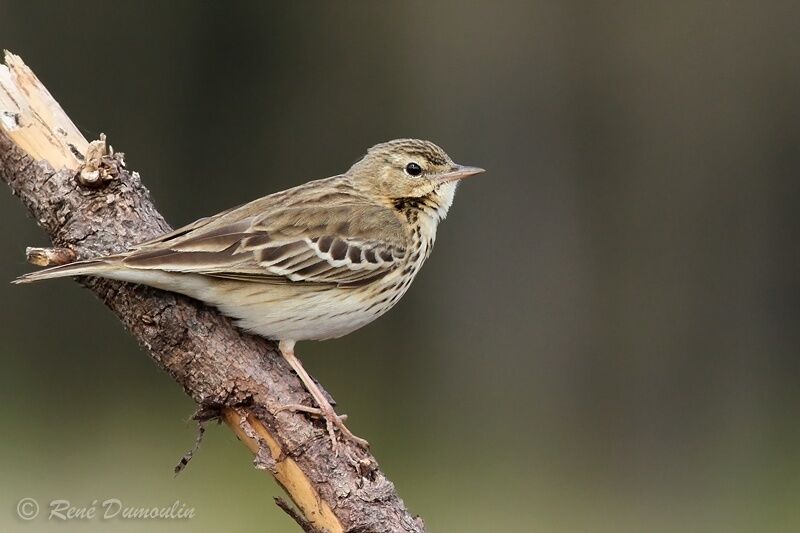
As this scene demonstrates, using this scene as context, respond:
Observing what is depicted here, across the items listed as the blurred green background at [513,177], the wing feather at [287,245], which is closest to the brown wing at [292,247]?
the wing feather at [287,245]

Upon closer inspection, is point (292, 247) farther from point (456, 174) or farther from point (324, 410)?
point (456, 174)

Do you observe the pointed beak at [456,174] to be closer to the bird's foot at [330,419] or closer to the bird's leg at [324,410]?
the bird's leg at [324,410]

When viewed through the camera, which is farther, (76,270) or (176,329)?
(176,329)

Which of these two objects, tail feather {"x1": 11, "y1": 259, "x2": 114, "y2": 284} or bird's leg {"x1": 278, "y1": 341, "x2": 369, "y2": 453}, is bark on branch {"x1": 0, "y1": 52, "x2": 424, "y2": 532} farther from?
tail feather {"x1": 11, "y1": 259, "x2": 114, "y2": 284}

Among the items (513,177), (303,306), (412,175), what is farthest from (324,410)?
(513,177)

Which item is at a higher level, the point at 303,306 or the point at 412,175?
the point at 412,175

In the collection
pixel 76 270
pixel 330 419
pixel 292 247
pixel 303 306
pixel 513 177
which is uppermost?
pixel 76 270

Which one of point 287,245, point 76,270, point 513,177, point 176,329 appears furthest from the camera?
point 513,177

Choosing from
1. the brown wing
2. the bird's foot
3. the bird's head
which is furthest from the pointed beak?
the bird's foot
